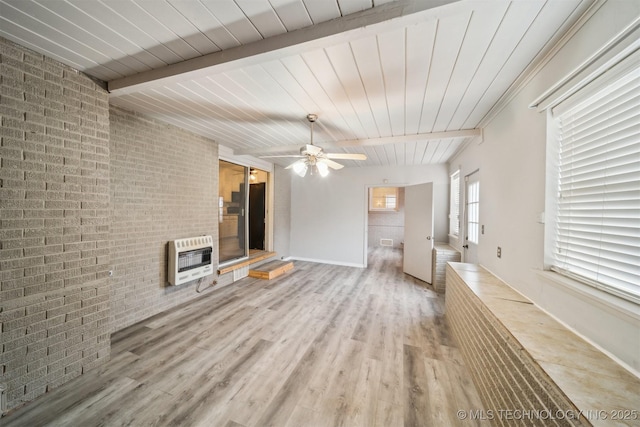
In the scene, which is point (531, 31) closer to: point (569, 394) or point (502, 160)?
point (502, 160)

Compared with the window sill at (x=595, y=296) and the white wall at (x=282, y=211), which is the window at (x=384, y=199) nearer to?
the white wall at (x=282, y=211)

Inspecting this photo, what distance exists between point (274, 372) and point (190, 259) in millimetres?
2051

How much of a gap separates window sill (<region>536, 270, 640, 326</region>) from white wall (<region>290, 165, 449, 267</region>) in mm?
3686

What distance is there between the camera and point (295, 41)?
1287 millimetres

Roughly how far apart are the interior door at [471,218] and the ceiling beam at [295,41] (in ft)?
8.49

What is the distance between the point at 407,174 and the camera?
505 centimetres

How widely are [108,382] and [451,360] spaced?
9.65 feet

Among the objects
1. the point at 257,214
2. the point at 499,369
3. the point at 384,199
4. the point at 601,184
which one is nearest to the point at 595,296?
the point at 601,184

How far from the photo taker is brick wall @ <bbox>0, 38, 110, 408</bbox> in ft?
4.86

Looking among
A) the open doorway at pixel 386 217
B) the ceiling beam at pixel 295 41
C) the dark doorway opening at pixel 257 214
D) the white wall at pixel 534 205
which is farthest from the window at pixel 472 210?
the open doorway at pixel 386 217

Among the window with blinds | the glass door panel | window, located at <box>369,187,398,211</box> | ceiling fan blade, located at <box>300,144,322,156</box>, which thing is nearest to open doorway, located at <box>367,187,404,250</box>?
window, located at <box>369,187,398,211</box>

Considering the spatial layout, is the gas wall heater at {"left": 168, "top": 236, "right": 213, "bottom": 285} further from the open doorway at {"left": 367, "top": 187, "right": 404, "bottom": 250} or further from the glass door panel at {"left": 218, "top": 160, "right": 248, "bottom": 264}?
the open doorway at {"left": 367, "top": 187, "right": 404, "bottom": 250}

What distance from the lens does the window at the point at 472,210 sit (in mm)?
3073

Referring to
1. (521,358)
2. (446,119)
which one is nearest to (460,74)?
(446,119)
